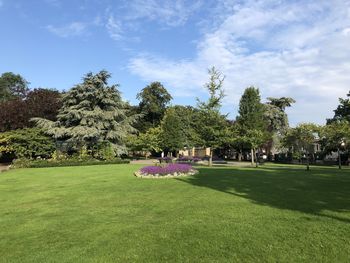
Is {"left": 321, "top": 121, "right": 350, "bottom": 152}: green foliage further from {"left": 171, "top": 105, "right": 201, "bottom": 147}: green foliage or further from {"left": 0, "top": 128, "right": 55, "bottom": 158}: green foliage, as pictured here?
{"left": 0, "top": 128, "right": 55, "bottom": 158}: green foliage

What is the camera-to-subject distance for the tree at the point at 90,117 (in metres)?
43.2

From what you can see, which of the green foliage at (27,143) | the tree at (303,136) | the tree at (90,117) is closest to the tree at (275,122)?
the tree at (303,136)

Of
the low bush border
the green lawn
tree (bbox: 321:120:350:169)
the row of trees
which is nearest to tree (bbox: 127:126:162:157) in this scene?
the row of trees

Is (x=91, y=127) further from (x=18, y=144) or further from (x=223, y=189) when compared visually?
(x=223, y=189)

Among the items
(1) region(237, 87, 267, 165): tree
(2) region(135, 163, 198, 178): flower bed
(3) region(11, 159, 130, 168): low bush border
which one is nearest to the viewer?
(2) region(135, 163, 198, 178): flower bed

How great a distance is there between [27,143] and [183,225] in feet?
117

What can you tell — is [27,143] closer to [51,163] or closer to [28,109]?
[28,109]

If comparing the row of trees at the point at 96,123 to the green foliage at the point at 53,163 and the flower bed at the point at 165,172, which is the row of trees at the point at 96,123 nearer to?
the green foliage at the point at 53,163

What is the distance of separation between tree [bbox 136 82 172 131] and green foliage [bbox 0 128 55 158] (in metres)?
24.4

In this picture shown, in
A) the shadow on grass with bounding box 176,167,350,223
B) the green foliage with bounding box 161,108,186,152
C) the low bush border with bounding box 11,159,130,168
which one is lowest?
the shadow on grass with bounding box 176,167,350,223

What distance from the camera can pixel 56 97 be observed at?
4812cm

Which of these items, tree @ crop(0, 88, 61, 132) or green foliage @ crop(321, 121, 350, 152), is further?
tree @ crop(0, 88, 61, 132)

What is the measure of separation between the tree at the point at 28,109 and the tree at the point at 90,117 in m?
1.94

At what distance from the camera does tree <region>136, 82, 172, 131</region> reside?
214 ft
